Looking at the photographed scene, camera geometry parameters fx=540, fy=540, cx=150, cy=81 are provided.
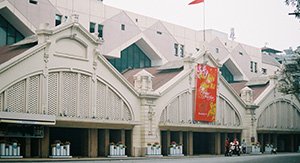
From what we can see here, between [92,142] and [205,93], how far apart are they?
53.4ft

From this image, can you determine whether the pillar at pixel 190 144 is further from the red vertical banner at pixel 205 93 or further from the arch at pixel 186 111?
the red vertical banner at pixel 205 93

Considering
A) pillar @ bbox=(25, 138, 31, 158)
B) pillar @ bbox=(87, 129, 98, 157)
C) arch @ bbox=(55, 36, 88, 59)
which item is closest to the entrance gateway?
pillar @ bbox=(87, 129, 98, 157)

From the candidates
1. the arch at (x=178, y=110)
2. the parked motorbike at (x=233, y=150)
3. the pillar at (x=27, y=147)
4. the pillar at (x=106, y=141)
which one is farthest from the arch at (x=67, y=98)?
the parked motorbike at (x=233, y=150)

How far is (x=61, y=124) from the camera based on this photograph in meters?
41.7

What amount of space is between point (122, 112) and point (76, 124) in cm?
605

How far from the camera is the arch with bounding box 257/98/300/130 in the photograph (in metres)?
67.9

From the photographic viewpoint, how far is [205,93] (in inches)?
2226

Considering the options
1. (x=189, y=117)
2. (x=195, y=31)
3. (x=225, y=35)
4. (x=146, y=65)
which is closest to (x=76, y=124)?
(x=189, y=117)

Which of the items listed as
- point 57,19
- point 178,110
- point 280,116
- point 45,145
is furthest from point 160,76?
point 280,116

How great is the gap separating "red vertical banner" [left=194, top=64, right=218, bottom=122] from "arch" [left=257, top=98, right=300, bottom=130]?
1130cm

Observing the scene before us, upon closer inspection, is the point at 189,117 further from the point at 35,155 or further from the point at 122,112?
the point at 35,155

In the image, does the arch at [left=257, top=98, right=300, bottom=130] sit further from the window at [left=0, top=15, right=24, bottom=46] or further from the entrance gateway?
the window at [left=0, top=15, right=24, bottom=46]

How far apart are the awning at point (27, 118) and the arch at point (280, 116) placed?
33.7 meters

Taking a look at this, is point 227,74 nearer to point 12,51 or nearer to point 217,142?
point 217,142
